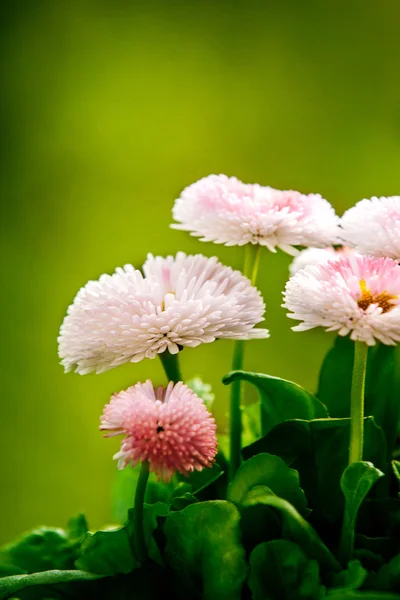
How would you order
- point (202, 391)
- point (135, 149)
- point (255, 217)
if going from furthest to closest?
point (135, 149)
point (202, 391)
point (255, 217)

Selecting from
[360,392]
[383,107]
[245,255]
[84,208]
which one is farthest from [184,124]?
[360,392]

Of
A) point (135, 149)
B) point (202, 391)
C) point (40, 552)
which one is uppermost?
point (135, 149)

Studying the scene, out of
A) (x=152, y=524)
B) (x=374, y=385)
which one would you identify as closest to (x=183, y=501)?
(x=152, y=524)

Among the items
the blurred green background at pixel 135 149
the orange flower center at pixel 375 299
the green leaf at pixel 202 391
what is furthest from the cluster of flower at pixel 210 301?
the blurred green background at pixel 135 149

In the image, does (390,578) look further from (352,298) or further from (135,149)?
(135,149)

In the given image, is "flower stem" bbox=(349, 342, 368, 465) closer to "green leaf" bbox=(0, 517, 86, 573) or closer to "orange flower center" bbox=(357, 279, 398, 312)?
"orange flower center" bbox=(357, 279, 398, 312)

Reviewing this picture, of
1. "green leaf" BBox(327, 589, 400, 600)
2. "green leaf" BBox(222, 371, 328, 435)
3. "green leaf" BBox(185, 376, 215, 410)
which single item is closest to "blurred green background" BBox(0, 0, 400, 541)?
"green leaf" BBox(185, 376, 215, 410)
